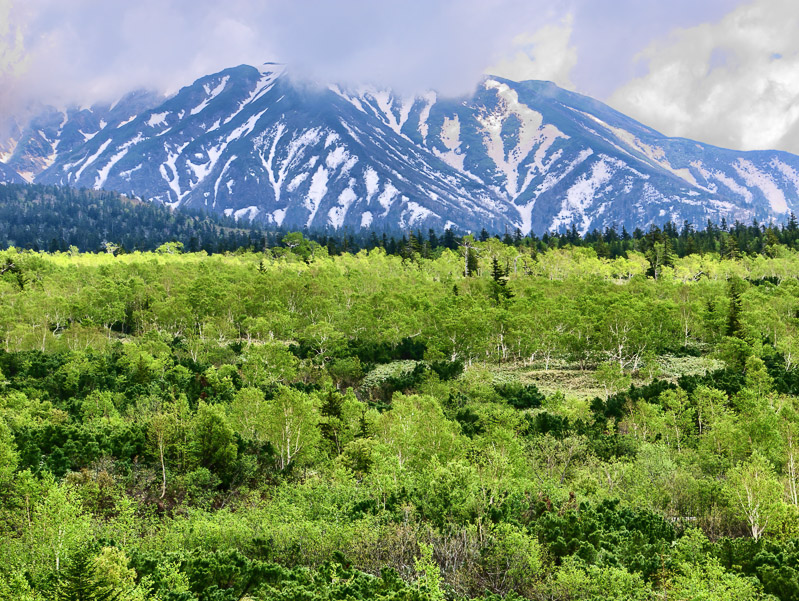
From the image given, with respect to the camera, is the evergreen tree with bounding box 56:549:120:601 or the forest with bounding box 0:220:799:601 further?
the forest with bounding box 0:220:799:601

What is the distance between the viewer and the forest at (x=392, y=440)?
91.1 ft

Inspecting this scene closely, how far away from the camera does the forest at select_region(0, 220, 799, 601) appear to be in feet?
91.1

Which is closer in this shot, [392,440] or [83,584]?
[83,584]

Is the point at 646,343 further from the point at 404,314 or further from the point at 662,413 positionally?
the point at 404,314

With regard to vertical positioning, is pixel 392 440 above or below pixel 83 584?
below

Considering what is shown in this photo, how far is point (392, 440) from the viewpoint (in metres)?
47.3

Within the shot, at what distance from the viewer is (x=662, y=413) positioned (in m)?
57.0

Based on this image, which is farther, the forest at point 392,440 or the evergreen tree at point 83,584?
the forest at point 392,440

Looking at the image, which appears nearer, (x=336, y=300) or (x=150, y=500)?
(x=150, y=500)

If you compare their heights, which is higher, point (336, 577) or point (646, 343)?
point (646, 343)

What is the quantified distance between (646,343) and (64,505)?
70978mm

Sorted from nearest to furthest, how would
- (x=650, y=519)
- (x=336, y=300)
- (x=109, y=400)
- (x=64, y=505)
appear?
(x=64, y=505) < (x=650, y=519) < (x=109, y=400) < (x=336, y=300)

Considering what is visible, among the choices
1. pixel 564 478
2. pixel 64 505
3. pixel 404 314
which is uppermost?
pixel 404 314

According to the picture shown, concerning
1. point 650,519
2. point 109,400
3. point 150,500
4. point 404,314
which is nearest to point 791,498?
point 650,519
